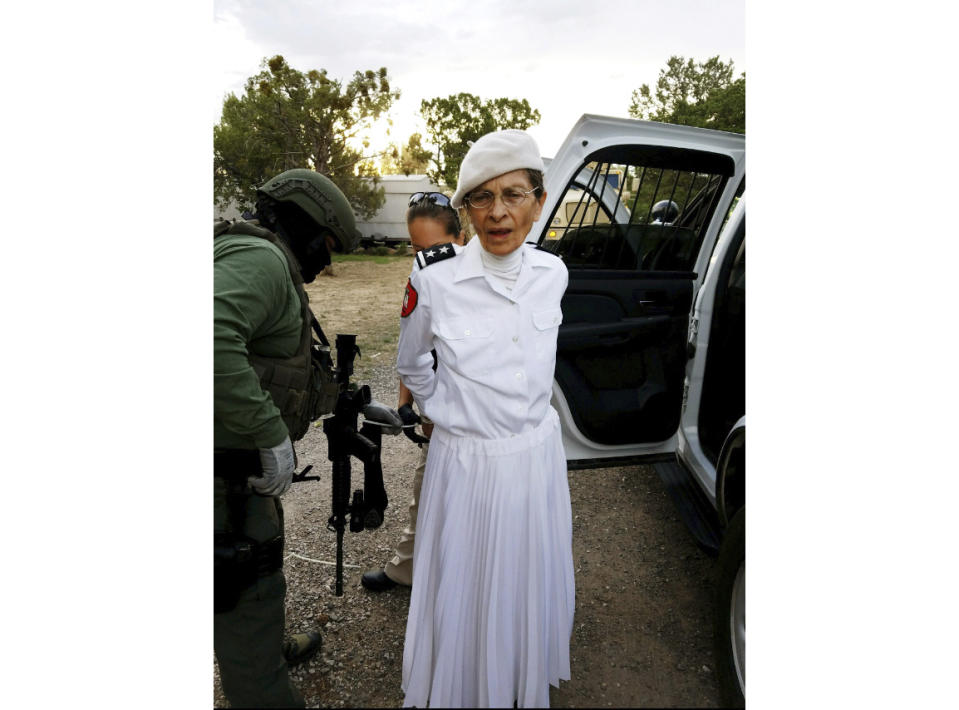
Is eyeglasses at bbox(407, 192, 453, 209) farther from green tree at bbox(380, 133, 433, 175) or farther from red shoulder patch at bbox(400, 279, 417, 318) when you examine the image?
red shoulder patch at bbox(400, 279, 417, 318)

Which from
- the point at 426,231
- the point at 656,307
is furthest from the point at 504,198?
the point at 656,307

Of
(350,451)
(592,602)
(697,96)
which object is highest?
(697,96)

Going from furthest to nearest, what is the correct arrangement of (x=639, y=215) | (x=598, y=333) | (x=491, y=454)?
1. (x=639, y=215)
2. (x=598, y=333)
3. (x=491, y=454)

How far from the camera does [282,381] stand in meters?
1.63

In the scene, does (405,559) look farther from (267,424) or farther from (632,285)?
(632,285)

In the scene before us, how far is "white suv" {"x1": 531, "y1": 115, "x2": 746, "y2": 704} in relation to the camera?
8.18 feet

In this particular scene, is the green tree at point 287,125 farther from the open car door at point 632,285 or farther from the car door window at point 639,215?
the car door window at point 639,215

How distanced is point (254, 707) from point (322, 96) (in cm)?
155

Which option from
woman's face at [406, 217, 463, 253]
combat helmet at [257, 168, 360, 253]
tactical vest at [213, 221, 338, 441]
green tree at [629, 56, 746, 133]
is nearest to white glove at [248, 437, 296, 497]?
tactical vest at [213, 221, 338, 441]

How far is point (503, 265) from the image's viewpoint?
1442mm

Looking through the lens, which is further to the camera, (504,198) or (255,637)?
(255,637)

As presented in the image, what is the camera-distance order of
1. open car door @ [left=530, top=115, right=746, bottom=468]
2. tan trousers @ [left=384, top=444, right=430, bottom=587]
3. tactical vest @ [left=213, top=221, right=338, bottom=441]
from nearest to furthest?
1. tactical vest @ [left=213, top=221, right=338, bottom=441]
2. tan trousers @ [left=384, top=444, right=430, bottom=587]
3. open car door @ [left=530, top=115, right=746, bottom=468]

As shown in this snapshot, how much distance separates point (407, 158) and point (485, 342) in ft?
1.85
